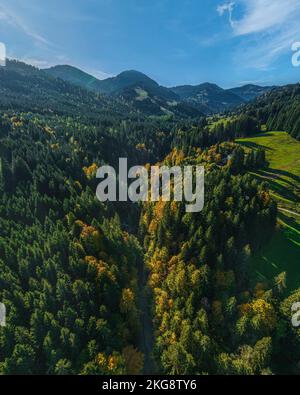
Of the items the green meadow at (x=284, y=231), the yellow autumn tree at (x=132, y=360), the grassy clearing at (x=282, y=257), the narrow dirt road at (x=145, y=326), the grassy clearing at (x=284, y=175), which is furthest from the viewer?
the grassy clearing at (x=284, y=175)

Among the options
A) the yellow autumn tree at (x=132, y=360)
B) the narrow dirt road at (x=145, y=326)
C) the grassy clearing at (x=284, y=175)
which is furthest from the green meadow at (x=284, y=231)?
the yellow autumn tree at (x=132, y=360)

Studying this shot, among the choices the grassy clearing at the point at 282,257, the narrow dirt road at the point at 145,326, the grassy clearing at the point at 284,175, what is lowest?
the narrow dirt road at the point at 145,326

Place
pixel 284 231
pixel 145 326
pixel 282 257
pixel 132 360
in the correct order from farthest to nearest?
1. pixel 284 231
2. pixel 282 257
3. pixel 145 326
4. pixel 132 360

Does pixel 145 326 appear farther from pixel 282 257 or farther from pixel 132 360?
pixel 282 257

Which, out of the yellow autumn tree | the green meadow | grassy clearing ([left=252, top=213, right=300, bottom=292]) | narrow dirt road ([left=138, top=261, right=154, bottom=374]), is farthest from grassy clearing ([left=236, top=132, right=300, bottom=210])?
the yellow autumn tree

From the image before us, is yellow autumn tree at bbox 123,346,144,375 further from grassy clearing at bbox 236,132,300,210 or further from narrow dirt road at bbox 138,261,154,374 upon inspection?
grassy clearing at bbox 236,132,300,210

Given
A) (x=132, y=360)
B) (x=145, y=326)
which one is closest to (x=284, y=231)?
(x=145, y=326)

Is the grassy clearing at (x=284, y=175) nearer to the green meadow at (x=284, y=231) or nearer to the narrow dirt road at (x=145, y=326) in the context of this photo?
the green meadow at (x=284, y=231)

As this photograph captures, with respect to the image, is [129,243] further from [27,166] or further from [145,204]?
[27,166]

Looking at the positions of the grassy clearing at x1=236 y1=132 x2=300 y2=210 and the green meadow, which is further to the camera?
the grassy clearing at x1=236 y1=132 x2=300 y2=210

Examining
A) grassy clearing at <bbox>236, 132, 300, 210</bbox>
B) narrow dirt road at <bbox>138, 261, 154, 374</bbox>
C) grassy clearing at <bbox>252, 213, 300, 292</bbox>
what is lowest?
narrow dirt road at <bbox>138, 261, 154, 374</bbox>

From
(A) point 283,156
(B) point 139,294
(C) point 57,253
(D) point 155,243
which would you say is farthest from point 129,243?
(A) point 283,156
